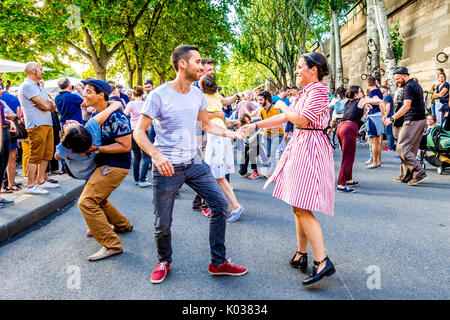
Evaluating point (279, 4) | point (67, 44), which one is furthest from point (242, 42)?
point (67, 44)

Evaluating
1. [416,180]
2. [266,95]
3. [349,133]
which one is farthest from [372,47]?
[349,133]

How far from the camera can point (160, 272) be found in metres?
3.06

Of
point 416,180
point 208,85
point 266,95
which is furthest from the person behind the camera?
point 266,95

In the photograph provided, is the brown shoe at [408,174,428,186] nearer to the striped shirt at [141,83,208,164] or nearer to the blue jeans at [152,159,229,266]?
the blue jeans at [152,159,229,266]

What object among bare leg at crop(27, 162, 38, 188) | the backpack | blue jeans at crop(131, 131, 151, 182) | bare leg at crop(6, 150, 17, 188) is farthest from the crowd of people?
the backpack

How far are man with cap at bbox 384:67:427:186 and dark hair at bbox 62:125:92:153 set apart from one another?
5.43 metres

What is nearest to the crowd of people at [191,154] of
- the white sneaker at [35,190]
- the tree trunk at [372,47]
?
the white sneaker at [35,190]

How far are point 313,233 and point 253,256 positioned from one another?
33.7 inches

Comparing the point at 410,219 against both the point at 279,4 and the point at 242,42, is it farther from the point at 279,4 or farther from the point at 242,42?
the point at 242,42

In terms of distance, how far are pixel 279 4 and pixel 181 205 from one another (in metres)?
25.3

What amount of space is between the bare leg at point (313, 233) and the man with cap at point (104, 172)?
77.1 inches

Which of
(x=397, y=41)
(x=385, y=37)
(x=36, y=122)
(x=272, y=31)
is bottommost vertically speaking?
(x=36, y=122)

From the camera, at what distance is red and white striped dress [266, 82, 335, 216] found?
2910mm

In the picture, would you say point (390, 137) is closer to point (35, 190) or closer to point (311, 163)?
point (311, 163)
